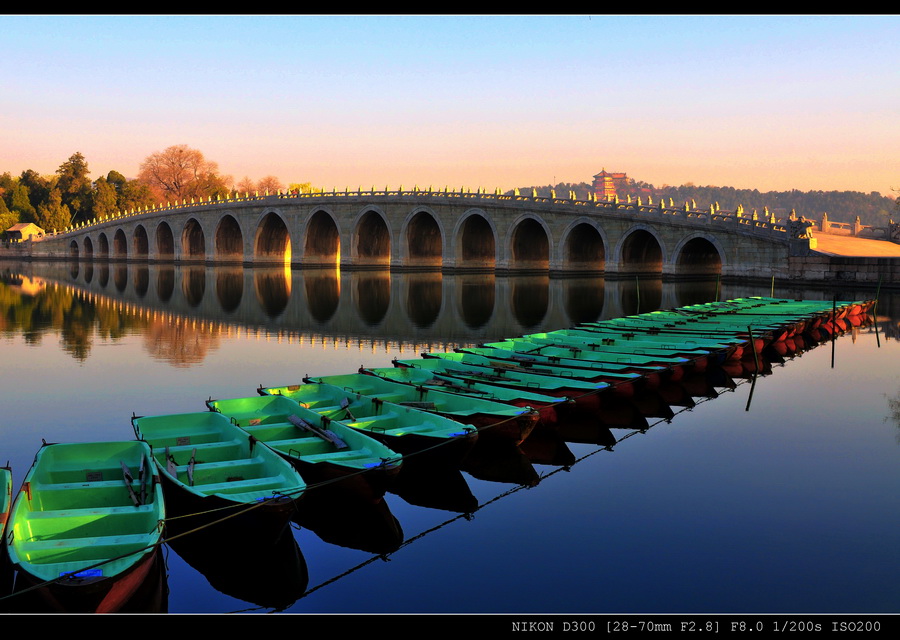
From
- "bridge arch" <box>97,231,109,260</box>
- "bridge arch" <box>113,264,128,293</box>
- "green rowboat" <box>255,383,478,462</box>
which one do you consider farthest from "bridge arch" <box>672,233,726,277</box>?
"bridge arch" <box>97,231,109,260</box>

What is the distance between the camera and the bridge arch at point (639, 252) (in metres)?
53.2

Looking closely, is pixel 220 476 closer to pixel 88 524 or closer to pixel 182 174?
pixel 88 524

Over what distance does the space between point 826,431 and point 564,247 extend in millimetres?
42869

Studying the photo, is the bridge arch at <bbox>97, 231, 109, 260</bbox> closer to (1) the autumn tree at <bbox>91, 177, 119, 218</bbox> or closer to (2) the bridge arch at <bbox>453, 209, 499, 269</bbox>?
(1) the autumn tree at <bbox>91, 177, 119, 218</bbox>

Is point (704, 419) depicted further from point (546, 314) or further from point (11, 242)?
point (11, 242)

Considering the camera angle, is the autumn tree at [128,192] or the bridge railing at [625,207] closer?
the bridge railing at [625,207]

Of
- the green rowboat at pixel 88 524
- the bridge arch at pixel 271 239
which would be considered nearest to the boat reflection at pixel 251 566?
the green rowboat at pixel 88 524

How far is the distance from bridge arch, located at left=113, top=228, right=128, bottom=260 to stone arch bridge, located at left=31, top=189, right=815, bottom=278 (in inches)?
201

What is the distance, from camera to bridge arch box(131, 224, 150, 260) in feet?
315

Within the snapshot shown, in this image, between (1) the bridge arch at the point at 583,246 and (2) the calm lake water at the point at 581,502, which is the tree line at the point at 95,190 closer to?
(1) the bridge arch at the point at 583,246

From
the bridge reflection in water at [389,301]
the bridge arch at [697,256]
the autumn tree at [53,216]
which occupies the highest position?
the autumn tree at [53,216]

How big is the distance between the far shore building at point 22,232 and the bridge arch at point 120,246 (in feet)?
52.4

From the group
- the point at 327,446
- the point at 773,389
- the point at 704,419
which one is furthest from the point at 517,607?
the point at 773,389

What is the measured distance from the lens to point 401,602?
7832 millimetres
